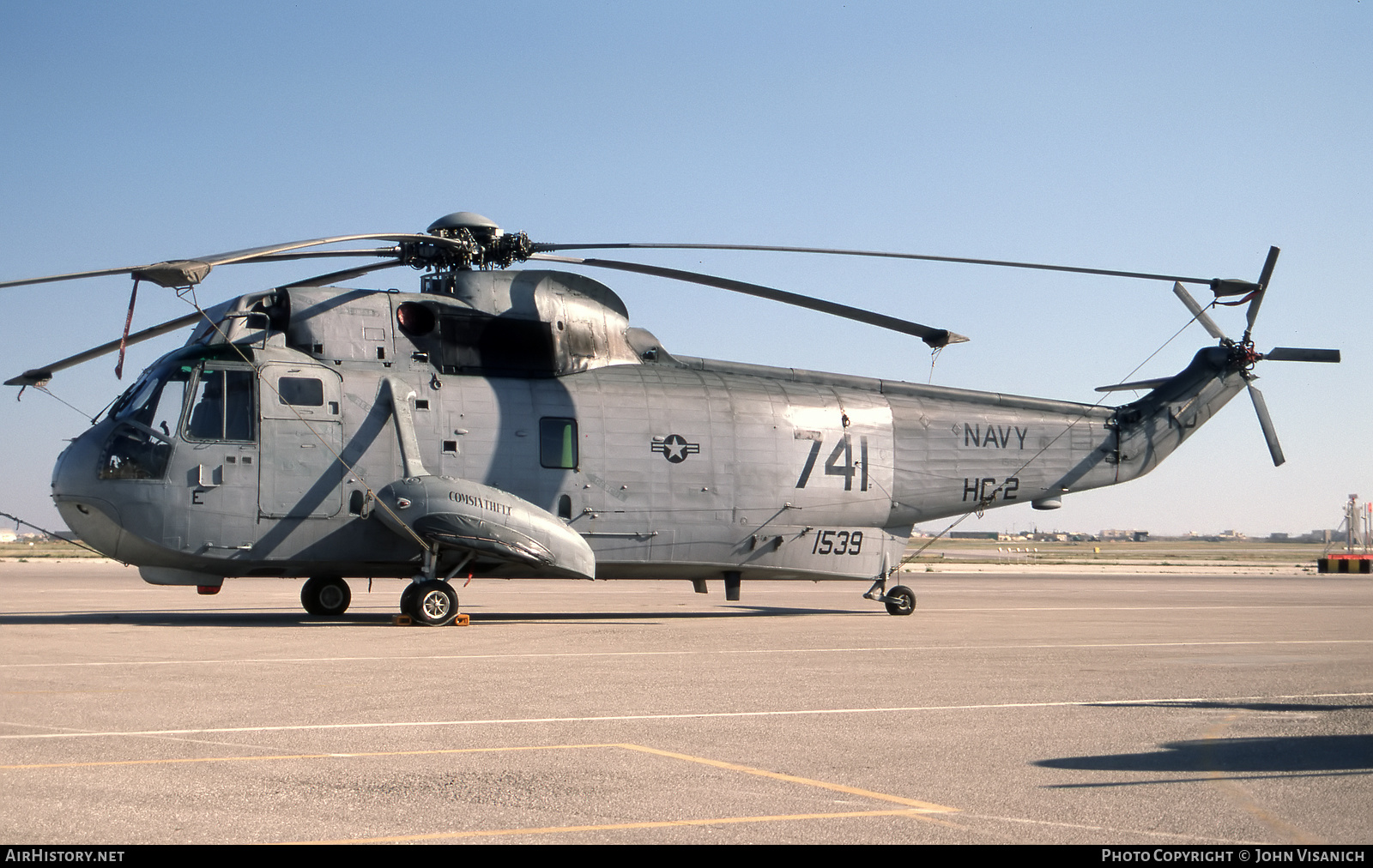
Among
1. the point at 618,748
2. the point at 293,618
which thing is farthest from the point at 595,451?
the point at 618,748

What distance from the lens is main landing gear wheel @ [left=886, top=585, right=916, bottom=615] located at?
23.6 meters

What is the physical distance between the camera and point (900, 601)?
23703mm

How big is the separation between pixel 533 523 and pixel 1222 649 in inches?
396

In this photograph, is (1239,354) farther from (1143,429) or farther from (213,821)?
(213,821)

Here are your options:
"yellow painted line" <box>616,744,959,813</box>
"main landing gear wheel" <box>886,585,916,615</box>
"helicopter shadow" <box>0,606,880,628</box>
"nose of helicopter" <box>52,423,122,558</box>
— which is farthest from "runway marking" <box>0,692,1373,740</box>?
"main landing gear wheel" <box>886,585,916,615</box>

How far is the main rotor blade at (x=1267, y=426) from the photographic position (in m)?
25.0

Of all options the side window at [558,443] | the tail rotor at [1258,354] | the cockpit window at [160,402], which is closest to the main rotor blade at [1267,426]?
the tail rotor at [1258,354]

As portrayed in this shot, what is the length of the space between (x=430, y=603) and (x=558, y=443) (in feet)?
11.6

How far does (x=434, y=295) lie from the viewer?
20.8m

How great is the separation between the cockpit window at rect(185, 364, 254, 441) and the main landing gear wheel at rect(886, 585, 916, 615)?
39.1ft

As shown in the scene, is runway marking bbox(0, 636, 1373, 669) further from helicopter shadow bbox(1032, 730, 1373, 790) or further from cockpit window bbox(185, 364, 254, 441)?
helicopter shadow bbox(1032, 730, 1373, 790)

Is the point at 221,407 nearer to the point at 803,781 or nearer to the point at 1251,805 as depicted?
the point at 803,781
